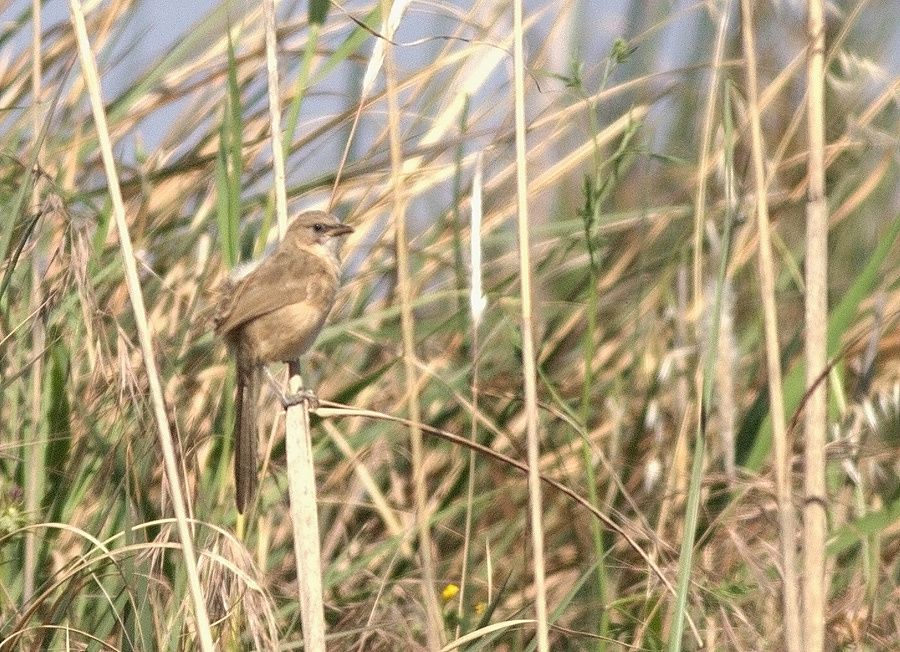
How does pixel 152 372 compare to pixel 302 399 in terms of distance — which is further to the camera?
pixel 302 399

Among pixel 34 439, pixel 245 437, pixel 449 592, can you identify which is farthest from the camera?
pixel 449 592

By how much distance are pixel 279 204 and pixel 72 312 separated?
2.12ft

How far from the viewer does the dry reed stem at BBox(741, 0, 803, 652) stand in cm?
198

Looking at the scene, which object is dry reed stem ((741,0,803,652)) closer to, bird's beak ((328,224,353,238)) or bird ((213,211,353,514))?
bird ((213,211,353,514))

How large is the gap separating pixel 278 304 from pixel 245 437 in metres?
0.56

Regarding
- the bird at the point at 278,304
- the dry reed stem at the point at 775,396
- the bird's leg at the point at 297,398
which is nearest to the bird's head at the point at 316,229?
the bird at the point at 278,304

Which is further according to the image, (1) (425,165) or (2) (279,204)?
(1) (425,165)

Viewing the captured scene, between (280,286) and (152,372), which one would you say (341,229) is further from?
(152,372)

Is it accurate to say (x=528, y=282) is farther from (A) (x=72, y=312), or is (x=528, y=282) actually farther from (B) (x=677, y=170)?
(B) (x=677, y=170)

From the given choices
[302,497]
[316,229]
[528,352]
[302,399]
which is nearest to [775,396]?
[528,352]

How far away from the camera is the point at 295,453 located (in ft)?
7.12

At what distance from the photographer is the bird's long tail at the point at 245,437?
8.86ft

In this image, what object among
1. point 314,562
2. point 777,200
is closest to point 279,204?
point 314,562

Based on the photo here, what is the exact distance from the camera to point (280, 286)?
3324 millimetres
